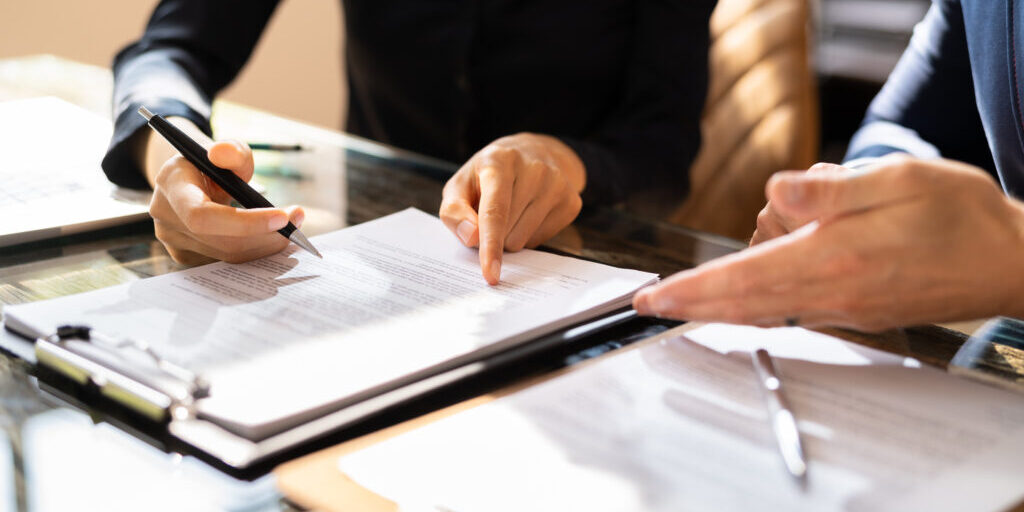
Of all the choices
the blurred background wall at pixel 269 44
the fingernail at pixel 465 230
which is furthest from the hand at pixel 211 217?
the blurred background wall at pixel 269 44

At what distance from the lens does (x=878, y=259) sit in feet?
1.64

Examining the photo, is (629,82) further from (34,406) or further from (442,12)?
(34,406)

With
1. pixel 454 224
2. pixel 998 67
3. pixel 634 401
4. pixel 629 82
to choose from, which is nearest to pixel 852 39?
pixel 629 82

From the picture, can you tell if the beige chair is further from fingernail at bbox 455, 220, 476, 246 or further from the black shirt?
fingernail at bbox 455, 220, 476, 246

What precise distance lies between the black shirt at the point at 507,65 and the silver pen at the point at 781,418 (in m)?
0.59

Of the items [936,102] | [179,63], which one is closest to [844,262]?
[936,102]

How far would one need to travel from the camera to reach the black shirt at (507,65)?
3.99ft

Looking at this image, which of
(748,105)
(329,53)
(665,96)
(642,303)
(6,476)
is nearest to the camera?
(6,476)

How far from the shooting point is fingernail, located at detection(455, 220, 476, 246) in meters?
0.70

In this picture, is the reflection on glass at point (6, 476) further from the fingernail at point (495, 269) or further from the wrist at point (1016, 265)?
the wrist at point (1016, 265)

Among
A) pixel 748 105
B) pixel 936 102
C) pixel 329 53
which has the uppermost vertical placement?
pixel 936 102

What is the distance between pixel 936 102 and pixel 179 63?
2.89 feet

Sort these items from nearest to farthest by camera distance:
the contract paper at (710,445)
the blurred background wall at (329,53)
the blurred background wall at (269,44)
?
the contract paper at (710,445), the blurred background wall at (269,44), the blurred background wall at (329,53)

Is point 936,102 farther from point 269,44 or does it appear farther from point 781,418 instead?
point 269,44
